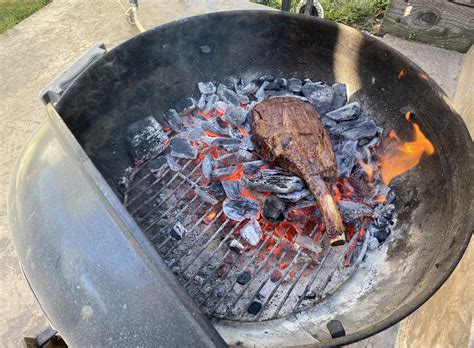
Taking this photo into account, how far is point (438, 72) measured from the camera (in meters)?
3.15

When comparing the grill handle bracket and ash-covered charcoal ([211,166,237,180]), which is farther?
ash-covered charcoal ([211,166,237,180])

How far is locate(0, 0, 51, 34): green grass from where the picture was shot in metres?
3.91

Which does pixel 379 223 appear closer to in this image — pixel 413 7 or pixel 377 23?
pixel 413 7

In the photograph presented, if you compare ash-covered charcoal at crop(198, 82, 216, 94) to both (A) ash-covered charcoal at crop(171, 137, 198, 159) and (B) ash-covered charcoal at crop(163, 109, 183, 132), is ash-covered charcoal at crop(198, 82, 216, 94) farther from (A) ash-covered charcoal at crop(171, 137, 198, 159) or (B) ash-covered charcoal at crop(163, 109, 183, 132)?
(A) ash-covered charcoal at crop(171, 137, 198, 159)

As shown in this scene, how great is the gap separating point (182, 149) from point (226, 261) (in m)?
0.64

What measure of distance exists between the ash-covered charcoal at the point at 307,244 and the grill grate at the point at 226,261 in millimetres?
34

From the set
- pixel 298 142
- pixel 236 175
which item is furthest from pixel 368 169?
pixel 236 175

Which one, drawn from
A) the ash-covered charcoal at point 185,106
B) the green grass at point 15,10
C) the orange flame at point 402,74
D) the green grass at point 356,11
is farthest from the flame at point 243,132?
the green grass at point 15,10

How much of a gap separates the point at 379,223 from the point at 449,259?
54 centimetres

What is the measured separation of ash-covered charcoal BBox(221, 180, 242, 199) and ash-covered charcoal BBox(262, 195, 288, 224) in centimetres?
16

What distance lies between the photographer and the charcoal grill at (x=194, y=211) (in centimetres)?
115

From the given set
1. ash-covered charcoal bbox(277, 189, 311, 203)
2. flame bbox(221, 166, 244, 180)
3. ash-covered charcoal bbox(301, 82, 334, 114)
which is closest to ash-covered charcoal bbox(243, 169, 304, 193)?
ash-covered charcoal bbox(277, 189, 311, 203)

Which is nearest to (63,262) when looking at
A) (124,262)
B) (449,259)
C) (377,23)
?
(124,262)

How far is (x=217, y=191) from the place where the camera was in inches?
81.0
